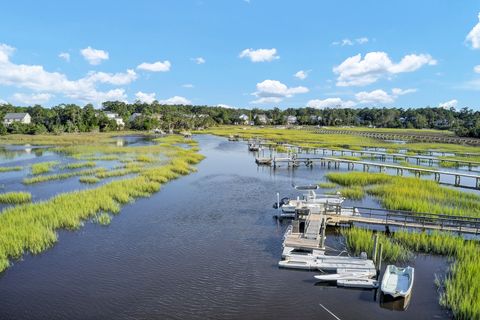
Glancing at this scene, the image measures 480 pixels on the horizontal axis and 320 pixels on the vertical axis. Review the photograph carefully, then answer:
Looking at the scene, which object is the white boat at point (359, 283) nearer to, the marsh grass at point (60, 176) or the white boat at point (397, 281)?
the white boat at point (397, 281)

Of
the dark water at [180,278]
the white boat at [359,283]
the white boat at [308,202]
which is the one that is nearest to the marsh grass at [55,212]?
the dark water at [180,278]

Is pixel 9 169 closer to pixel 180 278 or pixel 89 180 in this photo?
pixel 89 180

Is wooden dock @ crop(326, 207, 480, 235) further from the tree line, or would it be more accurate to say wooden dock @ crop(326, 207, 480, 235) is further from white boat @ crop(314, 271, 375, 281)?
the tree line

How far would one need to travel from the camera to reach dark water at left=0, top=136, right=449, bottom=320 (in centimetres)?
1633

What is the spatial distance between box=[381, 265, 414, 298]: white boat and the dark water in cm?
77

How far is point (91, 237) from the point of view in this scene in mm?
24703

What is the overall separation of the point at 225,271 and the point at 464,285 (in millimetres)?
11903

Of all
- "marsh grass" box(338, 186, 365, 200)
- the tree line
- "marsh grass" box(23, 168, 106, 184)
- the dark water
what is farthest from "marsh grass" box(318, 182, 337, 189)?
the tree line

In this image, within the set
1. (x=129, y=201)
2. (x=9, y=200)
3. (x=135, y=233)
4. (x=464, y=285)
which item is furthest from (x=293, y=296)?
(x=9, y=200)

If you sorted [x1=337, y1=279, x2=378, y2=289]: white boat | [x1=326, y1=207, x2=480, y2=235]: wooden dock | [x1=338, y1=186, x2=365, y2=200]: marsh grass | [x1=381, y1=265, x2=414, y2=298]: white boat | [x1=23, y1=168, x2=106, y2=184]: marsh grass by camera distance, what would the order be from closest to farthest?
[x1=381, y1=265, x2=414, y2=298]: white boat, [x1=337, y1=279, x2=378, y2=289]: white boat, [x1=326, y1=207, x2=480, y2=235]: wooden dock, [x1=338, y1=186, x2=365, y2=200]: marsh grass, [x1=23, y1=168, x2=106, y2=184]: marsh grass

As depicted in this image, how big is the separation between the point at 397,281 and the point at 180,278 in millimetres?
11245

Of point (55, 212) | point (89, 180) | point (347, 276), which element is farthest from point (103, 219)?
point (347, 276)

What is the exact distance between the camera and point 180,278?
19297 millimetres

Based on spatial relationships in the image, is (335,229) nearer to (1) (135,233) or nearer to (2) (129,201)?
(1) (135,233)
